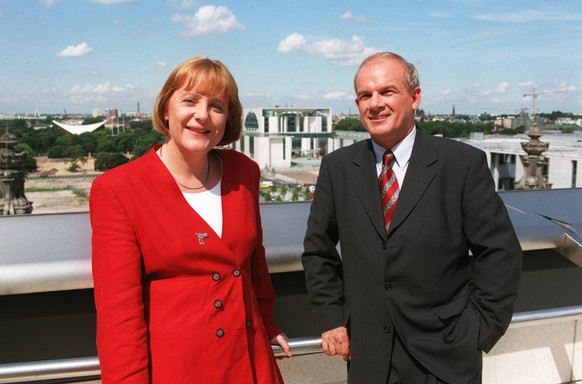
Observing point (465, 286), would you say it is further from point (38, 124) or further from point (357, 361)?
point (38, 124)

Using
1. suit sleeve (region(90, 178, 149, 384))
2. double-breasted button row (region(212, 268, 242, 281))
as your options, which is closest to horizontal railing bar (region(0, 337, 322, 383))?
suit sleeve (region(90, 178, 149, 384))

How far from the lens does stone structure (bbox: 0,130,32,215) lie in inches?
520

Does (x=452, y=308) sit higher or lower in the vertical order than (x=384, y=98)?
lower

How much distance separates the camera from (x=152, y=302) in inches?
50.2

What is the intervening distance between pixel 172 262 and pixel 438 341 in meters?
0.64

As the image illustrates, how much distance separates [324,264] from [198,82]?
0.54 meters

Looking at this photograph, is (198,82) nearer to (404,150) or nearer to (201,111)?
(201,111)

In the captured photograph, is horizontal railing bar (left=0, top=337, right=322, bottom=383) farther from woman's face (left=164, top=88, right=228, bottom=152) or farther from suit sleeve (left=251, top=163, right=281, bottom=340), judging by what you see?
woman's face (left=164, top=88, right=228, bottom=152)

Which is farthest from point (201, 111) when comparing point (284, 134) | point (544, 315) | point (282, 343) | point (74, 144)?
point (284, 134)

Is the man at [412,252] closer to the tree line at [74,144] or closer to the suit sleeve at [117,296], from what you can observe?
the suit sleeve at [117,296]

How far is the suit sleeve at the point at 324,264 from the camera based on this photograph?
150 cm

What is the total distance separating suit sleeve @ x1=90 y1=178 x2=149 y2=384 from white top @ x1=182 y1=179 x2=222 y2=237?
17cm

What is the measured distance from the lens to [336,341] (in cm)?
150

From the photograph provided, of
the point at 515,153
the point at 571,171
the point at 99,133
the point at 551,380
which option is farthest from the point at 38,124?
the point at 551,380
